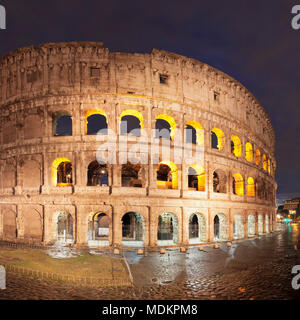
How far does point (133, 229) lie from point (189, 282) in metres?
17.1

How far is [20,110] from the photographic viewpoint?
21.6m

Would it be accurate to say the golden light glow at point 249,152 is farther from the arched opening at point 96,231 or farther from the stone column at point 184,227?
the arched opening at point 96,231

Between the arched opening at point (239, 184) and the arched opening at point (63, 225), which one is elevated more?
the arched opening at point (239, 184)

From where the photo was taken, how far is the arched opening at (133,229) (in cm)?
2282

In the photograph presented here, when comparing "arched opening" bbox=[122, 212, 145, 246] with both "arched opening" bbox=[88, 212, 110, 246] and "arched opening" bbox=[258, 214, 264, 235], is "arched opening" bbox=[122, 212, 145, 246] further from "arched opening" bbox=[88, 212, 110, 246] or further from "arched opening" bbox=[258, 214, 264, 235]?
"arched opening" bbox=[258, 214, 264, 235]

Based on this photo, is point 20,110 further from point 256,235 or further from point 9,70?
point 256,235

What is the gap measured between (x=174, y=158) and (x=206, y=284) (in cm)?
1192

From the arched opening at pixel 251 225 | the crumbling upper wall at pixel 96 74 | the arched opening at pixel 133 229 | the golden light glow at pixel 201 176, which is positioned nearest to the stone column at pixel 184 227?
the arched opening at pixel 133 229

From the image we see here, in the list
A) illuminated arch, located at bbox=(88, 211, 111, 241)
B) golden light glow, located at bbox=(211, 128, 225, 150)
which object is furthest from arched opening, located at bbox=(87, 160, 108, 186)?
golden light glow, located at bbox=(211, 128, 225, 150)

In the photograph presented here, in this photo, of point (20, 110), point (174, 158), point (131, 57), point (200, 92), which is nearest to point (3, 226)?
point (20, 110)

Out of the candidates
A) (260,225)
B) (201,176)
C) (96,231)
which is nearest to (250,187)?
(260,225)

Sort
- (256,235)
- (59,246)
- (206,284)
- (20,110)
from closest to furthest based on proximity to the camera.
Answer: (206,284) < (59,246) < (20,110) < (256,235)

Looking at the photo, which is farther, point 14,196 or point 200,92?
point 200,92

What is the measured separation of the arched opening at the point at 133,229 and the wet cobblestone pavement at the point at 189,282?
685 centimetres
